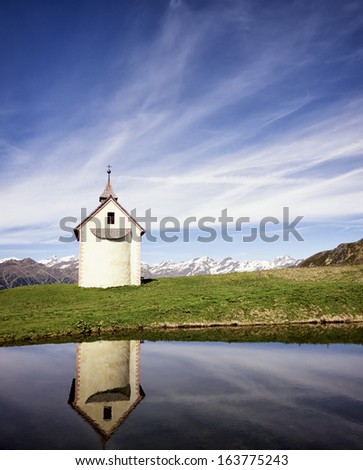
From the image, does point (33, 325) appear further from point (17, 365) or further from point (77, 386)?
point (77, 386)

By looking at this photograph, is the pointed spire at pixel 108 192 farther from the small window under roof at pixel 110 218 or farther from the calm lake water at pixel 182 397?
the calm lake water at pixel 182 397

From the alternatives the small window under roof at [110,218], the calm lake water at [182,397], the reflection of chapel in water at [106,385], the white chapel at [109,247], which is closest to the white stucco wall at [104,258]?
the white chapel at [109,247]

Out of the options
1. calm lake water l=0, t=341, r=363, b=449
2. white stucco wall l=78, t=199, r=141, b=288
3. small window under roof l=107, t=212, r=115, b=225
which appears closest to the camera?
calm lake water l=0, t=341, r=363, b=449

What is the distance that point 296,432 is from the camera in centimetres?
1066

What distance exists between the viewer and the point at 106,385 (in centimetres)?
1532

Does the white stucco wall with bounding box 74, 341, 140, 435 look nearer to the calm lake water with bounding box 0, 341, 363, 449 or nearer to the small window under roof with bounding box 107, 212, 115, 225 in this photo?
the calm lake water with bounding box 0, 341, 363, 449

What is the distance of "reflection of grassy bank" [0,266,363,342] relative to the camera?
26.3 m

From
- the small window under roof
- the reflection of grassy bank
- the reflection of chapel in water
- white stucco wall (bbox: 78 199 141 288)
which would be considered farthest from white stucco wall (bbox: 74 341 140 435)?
the small window under roof

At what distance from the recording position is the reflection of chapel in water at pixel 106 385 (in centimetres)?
1205

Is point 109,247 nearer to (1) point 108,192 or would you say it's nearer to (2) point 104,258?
(2) point 104,258

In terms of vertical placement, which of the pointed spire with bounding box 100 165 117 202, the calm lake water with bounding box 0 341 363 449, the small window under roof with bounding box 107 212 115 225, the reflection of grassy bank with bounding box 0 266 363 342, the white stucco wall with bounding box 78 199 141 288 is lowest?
the calm lake water with bounding box 0 341 363 449

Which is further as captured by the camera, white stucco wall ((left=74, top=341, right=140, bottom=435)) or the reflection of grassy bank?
the reflection of grassy bank

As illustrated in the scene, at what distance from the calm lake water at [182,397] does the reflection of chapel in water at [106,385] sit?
0.14 ft

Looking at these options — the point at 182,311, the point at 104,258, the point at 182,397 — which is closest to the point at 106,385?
the point at 182,397
